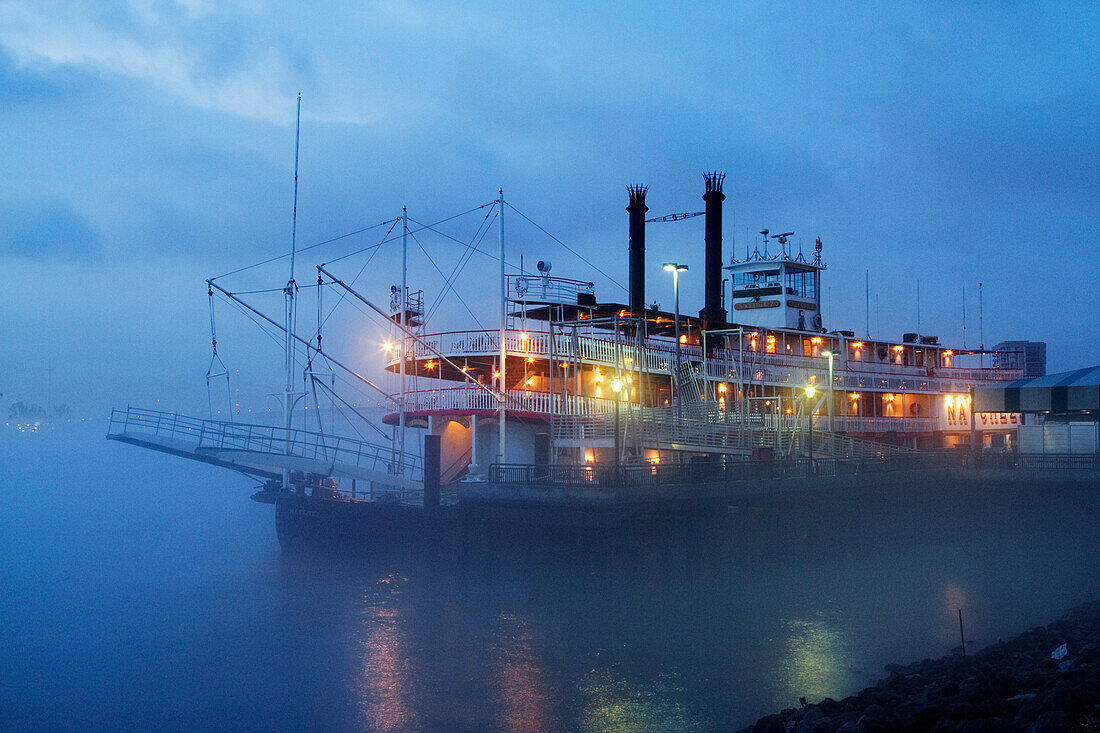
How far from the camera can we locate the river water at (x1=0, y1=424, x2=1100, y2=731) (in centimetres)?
1609

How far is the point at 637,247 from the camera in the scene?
42.8 metres

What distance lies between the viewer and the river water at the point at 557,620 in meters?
16.1

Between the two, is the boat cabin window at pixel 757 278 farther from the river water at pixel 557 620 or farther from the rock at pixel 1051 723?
the rock at pixel 1051 723

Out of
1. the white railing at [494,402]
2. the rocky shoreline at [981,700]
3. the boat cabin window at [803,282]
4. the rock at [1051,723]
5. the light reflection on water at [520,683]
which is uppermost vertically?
the boat cabin window at [803,282]

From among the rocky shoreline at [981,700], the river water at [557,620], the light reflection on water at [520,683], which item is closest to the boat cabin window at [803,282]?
the river water at [557,620]

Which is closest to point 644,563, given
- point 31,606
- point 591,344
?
point 591,344

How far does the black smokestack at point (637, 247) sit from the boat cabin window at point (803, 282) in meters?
13.4

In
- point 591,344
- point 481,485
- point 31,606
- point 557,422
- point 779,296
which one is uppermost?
point 779,296

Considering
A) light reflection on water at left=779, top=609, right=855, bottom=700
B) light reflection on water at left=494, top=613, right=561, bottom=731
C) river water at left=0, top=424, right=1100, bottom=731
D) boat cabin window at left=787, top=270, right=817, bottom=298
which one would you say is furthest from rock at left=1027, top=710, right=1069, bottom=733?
boat cabin window at left=787, top=270, right=817, bottom=298

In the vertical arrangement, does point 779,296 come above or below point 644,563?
above

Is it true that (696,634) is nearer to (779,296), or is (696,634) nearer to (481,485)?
(481,485)

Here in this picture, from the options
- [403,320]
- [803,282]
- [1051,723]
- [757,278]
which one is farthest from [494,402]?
[803,282]

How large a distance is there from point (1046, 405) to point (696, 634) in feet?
73.9

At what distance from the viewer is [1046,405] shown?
112 ft
